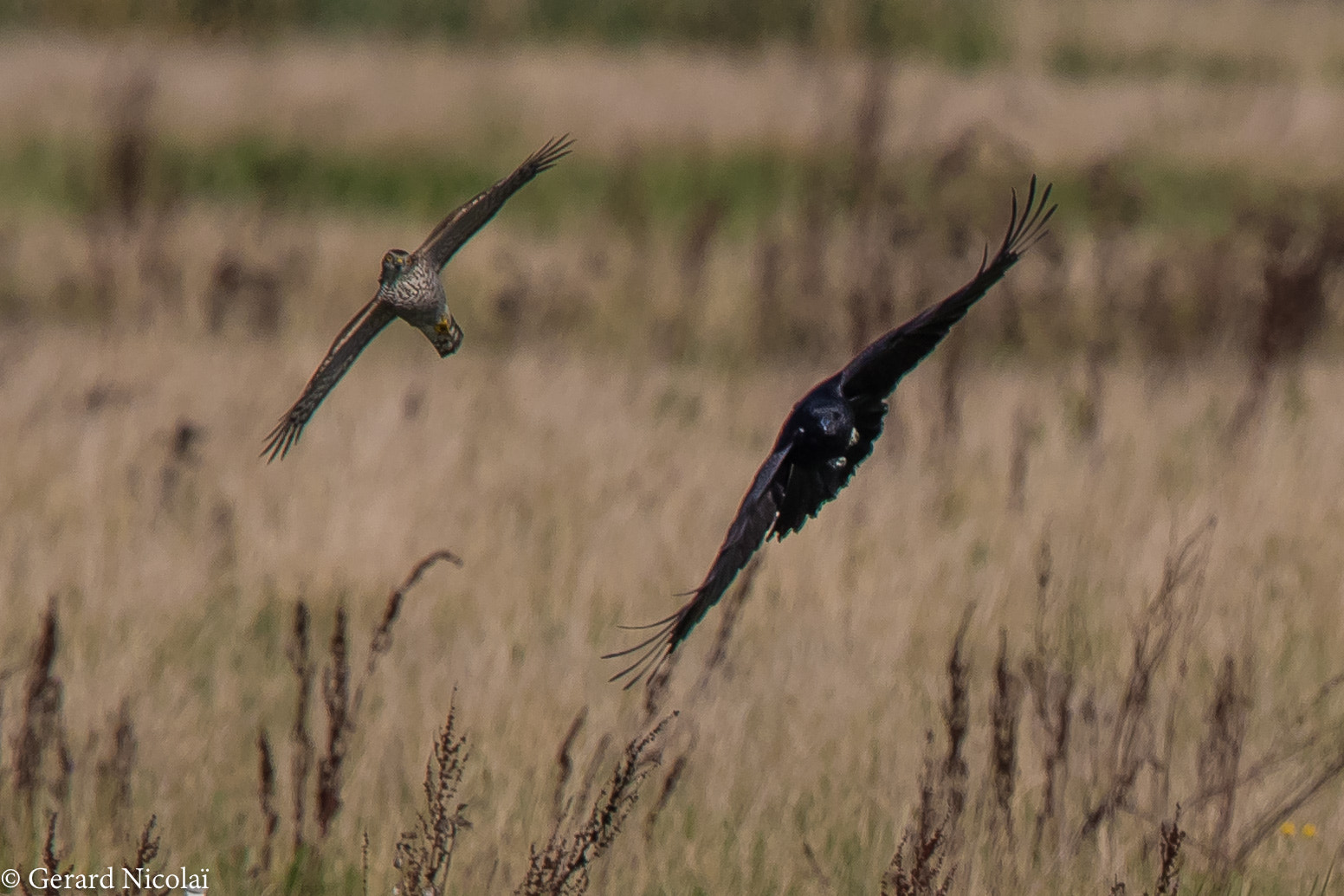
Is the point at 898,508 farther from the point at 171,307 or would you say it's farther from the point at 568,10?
the point at 568,10

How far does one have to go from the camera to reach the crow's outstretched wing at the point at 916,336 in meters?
1.73

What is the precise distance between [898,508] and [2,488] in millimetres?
2652

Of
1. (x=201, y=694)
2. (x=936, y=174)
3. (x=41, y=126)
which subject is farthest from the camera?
(x=41, y=126)

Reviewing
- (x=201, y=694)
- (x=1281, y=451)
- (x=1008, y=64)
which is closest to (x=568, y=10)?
(x=1008, y=64)

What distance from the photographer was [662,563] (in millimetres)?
4215

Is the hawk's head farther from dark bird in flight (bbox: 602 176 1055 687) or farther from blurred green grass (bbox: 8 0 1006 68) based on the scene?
blurred green grass (bbox: 8 0 1006 68)

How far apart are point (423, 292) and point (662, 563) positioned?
8.52 ft

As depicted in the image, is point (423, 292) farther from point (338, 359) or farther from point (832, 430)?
point (832, 430)

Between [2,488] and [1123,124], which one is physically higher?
[1123,124]

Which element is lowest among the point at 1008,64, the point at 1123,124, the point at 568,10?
the point at 1123,124

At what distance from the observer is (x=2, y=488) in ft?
14.9

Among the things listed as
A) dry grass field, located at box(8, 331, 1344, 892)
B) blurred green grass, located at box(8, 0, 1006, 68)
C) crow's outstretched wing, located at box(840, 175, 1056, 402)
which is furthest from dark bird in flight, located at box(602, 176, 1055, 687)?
blurred green grass, located at box(8, 0, 1006, 68)

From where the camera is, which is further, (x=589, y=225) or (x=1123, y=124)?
(x=1123, y=124)

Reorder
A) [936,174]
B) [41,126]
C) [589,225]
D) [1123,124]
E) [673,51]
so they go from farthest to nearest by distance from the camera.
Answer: [673,51], [1123,124], [41,126], [589,225], [936,174]
